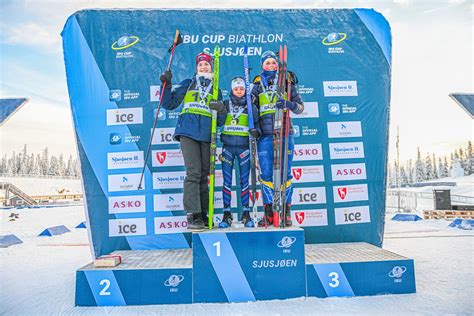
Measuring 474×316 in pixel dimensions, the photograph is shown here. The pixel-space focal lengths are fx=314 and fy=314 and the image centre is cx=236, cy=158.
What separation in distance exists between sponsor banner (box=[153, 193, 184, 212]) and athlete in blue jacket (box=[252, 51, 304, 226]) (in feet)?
4.27

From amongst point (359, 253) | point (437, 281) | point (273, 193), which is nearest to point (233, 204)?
point (273, 193)

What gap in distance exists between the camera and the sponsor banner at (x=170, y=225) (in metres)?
4.15

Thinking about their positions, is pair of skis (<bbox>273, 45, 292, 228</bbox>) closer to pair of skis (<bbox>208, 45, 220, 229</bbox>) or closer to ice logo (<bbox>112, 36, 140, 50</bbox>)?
pair of skis (<bbox>208, 45, 220, 229</bbox>)

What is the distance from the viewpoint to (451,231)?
696cm

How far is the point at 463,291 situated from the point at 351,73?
2.95 m

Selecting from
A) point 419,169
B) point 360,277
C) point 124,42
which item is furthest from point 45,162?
point 419,169

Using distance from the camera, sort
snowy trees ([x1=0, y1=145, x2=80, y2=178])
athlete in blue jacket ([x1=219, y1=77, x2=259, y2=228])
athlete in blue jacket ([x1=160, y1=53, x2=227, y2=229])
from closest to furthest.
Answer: athlete in blue jacket ([x1=160, y1=53, x2=227, y2=229]) < athlete in blue jacket ([x1=219, y1=77, x2=259, y2=228]) < snowy trees ([x1=0, y1=145, x2=80, y2=178])

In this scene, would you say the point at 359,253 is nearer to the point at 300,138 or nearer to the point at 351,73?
the point at 300,138

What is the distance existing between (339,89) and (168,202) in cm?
285

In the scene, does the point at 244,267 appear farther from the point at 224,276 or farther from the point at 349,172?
the point at 349,172

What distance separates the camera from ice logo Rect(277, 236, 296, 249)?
279 centimetres

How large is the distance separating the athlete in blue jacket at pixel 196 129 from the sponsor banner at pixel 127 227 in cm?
112

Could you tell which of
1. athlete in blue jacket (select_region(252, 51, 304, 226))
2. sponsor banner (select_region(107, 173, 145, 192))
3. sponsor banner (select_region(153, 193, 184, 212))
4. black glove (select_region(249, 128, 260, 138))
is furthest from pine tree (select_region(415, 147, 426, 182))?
sponsor banner (select_region(107, 173, 145, 192))

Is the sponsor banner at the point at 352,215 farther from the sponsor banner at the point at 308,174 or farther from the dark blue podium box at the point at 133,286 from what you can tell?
the dark blue podium box at the point at 133,286
